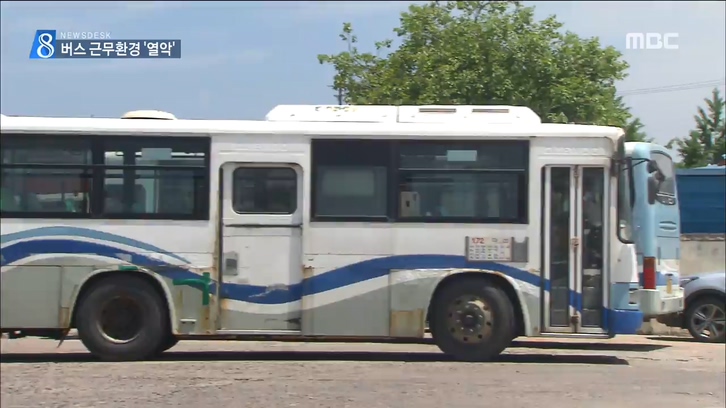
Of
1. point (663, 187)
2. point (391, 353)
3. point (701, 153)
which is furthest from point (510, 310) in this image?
point (701, 153)

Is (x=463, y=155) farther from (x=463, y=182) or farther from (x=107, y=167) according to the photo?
(x=107, y=167)

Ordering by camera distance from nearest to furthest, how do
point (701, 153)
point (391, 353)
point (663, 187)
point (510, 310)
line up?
point (510, 310), point (391, 353), point (663, 187), point (701, 153)

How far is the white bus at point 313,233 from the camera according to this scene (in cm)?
1119

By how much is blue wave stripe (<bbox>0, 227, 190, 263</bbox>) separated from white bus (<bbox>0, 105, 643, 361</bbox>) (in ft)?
0.05

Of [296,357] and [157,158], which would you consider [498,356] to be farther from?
[157,158]

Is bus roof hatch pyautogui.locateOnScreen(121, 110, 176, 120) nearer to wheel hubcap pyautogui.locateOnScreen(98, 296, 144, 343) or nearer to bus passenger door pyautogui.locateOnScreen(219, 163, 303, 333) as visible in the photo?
bus passenger door pyautogui.locateOnScreen(219, 163, 303, 333)

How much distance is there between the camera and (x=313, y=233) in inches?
443

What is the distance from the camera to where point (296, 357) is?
1170 centimetres

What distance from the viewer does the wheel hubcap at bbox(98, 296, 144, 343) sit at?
11.3m

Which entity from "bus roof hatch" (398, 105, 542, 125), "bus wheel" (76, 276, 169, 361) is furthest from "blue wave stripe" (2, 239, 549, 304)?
"bus roof hatch" (398, 105, 542, 125)

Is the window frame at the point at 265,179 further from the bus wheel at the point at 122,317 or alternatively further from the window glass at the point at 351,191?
the bus wheel at the point at 122,317

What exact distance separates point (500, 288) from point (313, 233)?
7.36ft

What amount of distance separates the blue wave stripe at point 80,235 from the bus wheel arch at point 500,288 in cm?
290

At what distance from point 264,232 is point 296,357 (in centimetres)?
161
